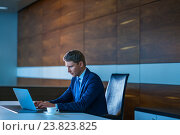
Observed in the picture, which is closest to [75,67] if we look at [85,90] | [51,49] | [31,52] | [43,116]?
[85,90]

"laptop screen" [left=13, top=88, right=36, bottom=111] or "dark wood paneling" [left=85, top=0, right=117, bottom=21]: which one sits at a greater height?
"dark wood paneling" [left=85, top=0, right=117, bottom=21]

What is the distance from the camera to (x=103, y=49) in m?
5.62

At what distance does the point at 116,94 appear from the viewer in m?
4.16

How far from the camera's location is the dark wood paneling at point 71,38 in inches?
252

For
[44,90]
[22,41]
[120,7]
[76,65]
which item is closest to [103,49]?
[120,7]

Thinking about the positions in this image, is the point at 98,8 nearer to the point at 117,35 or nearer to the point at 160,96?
the point at 117,35

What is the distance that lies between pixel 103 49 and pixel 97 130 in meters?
3.65

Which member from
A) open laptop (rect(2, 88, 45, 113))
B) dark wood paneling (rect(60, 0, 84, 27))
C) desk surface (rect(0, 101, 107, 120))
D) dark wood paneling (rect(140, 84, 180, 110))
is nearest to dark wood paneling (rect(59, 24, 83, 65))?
dark wood paneling (rect(60, 0, 84, 27))

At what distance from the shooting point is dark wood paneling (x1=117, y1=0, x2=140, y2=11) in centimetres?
484

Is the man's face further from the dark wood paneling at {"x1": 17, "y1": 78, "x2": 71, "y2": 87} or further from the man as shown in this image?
the dark wood paneling at {"x1": 17, "y1": 78, "x2": 71, "y2": 87}

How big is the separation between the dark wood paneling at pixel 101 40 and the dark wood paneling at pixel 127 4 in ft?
0.68

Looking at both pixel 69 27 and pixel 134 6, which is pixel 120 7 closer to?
pixel 134 6

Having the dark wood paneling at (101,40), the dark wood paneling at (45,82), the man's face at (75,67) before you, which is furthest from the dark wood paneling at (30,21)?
the man's face at (75,67)

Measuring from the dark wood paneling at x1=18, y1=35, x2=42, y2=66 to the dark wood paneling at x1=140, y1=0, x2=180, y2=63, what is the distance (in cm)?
428
